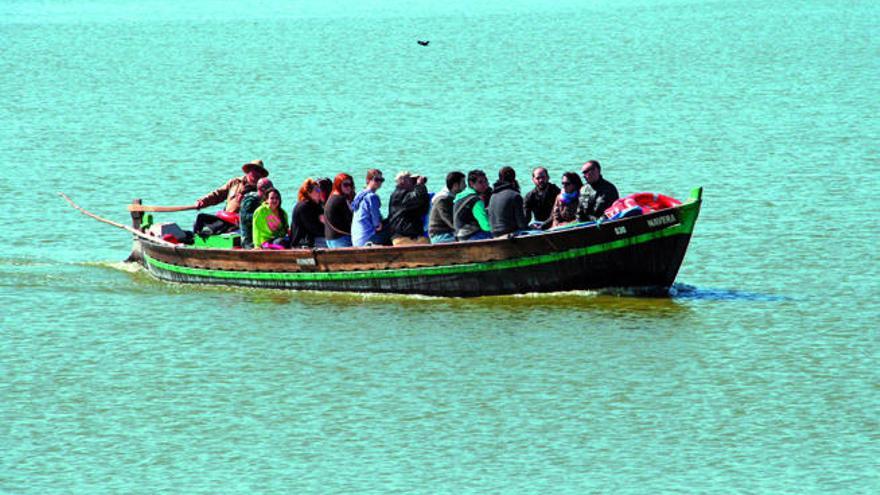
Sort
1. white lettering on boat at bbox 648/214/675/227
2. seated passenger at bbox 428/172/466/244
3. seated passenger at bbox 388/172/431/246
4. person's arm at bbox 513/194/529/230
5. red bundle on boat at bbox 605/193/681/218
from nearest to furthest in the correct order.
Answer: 1. white lettering on boat at bbox 648/214/675/227
2. red bundle on boat at bbox 605/193/681/218
3. person's arm at bbox 513/194/529/230
4. seated passenger at bbox 428/172/466/244
5. seated passenger at bbox 388/172/431/246

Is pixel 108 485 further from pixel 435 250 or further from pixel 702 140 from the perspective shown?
pixel 702 140

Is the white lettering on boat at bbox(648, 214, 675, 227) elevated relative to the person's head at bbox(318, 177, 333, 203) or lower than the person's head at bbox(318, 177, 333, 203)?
lower

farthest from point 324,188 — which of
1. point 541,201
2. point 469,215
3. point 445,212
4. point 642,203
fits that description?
point 642,203

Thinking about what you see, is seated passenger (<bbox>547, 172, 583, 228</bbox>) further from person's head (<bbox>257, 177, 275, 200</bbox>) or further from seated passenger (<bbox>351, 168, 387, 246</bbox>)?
person's head (<bbox>257, 177, 275, 200</bbox>)

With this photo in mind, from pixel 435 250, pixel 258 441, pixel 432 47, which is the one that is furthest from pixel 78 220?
pixel 432 47

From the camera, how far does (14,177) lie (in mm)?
38656

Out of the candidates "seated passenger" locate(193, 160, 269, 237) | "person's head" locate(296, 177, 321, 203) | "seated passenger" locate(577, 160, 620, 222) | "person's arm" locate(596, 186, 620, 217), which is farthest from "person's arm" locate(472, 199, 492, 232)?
"seated passenger" locate(193, 160, 269, 237)

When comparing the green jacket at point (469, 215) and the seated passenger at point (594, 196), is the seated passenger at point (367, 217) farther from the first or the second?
the seated passenger at point (594, 196)

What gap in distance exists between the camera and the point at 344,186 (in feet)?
81.0

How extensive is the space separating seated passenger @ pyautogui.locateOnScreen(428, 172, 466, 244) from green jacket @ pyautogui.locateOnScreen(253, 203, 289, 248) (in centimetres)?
236

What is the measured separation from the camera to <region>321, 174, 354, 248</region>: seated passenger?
2469cm

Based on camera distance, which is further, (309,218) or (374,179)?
(309,218)

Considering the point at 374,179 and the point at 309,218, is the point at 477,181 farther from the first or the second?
the point at 309,218

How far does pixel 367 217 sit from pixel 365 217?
0.03 meters
